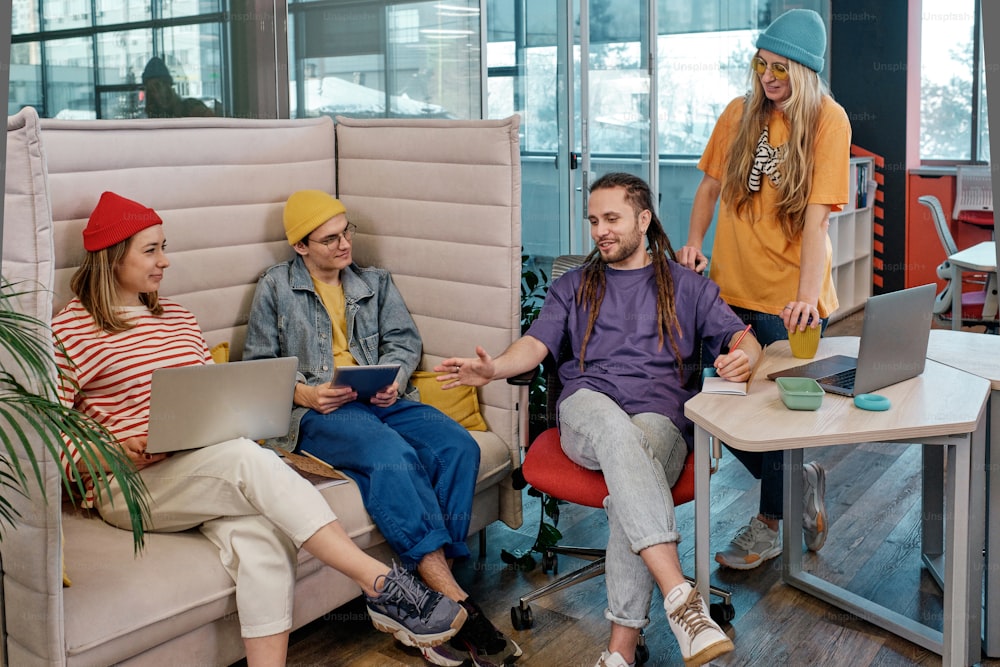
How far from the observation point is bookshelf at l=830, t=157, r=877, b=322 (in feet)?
24.0

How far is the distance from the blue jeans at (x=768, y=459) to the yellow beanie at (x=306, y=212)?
3.90ft

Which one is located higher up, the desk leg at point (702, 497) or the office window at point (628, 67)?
the office window at point (628, 67)

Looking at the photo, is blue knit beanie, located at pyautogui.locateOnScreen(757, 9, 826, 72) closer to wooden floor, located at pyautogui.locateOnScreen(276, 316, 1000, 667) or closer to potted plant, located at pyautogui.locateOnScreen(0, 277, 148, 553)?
wooden floor, located at pyautogui.locateOnScreen(276, 316, 1000, 667)

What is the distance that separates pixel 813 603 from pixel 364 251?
167 cm

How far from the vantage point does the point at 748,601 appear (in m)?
2.87

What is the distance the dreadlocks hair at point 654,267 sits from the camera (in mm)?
2744

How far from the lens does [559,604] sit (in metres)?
2.87

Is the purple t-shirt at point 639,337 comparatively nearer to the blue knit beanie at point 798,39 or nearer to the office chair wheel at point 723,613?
the office chair wheel at point 723,613

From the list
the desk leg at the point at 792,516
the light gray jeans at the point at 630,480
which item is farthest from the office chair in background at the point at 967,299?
the light gray jeans at the point at 630,480

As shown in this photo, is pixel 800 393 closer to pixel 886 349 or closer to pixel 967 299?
→ pixel 886 349

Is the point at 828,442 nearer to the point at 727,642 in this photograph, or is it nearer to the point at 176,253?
the point at 727,642

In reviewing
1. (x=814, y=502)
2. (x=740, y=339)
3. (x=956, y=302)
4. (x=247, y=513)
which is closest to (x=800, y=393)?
(x=740, y=339)

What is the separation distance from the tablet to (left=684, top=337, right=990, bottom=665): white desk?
2.58 feet

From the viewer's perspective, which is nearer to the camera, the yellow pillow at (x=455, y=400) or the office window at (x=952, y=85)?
the yellow pillow at (x=455, y=400)
